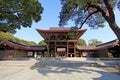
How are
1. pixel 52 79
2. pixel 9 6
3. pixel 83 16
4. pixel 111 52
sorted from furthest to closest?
pixel 111 52
pixel 83 16
pixel 9 6
pixel 52 79

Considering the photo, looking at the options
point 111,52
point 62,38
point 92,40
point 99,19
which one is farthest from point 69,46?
point 92,40

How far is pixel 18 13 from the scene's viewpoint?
17.7 m

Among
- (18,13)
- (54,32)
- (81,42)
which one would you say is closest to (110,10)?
(18,13)

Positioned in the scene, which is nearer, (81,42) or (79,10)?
(79,10)

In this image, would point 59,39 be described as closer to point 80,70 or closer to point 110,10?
point 80,70

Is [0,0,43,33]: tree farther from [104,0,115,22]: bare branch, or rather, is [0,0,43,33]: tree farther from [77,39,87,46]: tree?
[77,39,87,46]: tree

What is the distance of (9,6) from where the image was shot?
15898mm

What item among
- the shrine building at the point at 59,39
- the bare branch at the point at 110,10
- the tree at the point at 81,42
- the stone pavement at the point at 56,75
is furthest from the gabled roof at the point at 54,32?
the tree at the point at 81,42

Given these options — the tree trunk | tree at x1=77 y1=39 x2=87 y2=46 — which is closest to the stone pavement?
the tree trunk

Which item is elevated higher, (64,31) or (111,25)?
(64,31)

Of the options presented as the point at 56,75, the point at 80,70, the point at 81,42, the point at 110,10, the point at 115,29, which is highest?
the point at 81,42

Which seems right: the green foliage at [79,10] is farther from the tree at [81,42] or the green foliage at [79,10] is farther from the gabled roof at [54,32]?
the tree at [81,42]

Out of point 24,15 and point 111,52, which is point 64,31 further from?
point 24,15

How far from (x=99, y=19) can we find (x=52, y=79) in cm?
1032
